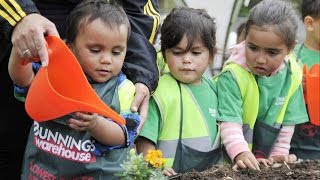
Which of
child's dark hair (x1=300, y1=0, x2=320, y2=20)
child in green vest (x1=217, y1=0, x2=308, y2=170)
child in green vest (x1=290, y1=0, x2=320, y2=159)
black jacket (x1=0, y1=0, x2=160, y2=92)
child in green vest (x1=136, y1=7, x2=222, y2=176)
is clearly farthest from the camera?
child's dark hair (x1=300, y1=0, x2=320, y2=20)

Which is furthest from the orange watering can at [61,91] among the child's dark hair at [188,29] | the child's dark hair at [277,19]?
the child's dark hair at [277,19]

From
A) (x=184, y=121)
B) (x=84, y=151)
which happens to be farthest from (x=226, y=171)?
(x=84, y=151)

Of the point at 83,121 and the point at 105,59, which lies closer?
the point at 83,121

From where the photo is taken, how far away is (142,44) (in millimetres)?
3256

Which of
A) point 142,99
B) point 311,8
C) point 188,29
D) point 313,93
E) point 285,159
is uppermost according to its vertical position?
point 188,29

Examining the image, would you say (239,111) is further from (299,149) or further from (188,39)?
(299,149)

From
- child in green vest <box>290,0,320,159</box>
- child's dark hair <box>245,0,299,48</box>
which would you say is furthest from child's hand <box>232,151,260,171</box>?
child in green vest <box>290,0,320,159</box>

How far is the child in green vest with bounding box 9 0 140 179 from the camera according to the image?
2785mm

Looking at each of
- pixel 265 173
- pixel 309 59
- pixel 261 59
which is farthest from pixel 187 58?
pixel 309 59

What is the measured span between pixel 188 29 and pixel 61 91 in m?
0.93

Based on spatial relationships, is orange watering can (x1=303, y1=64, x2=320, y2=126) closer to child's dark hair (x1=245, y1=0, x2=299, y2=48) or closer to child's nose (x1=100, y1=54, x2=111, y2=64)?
child's dark hair (x1=245, y1=0, x2=299, y2=48)

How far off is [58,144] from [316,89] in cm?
168

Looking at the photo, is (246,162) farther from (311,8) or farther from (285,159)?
(311,8)

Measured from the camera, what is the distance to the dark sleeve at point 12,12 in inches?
102
